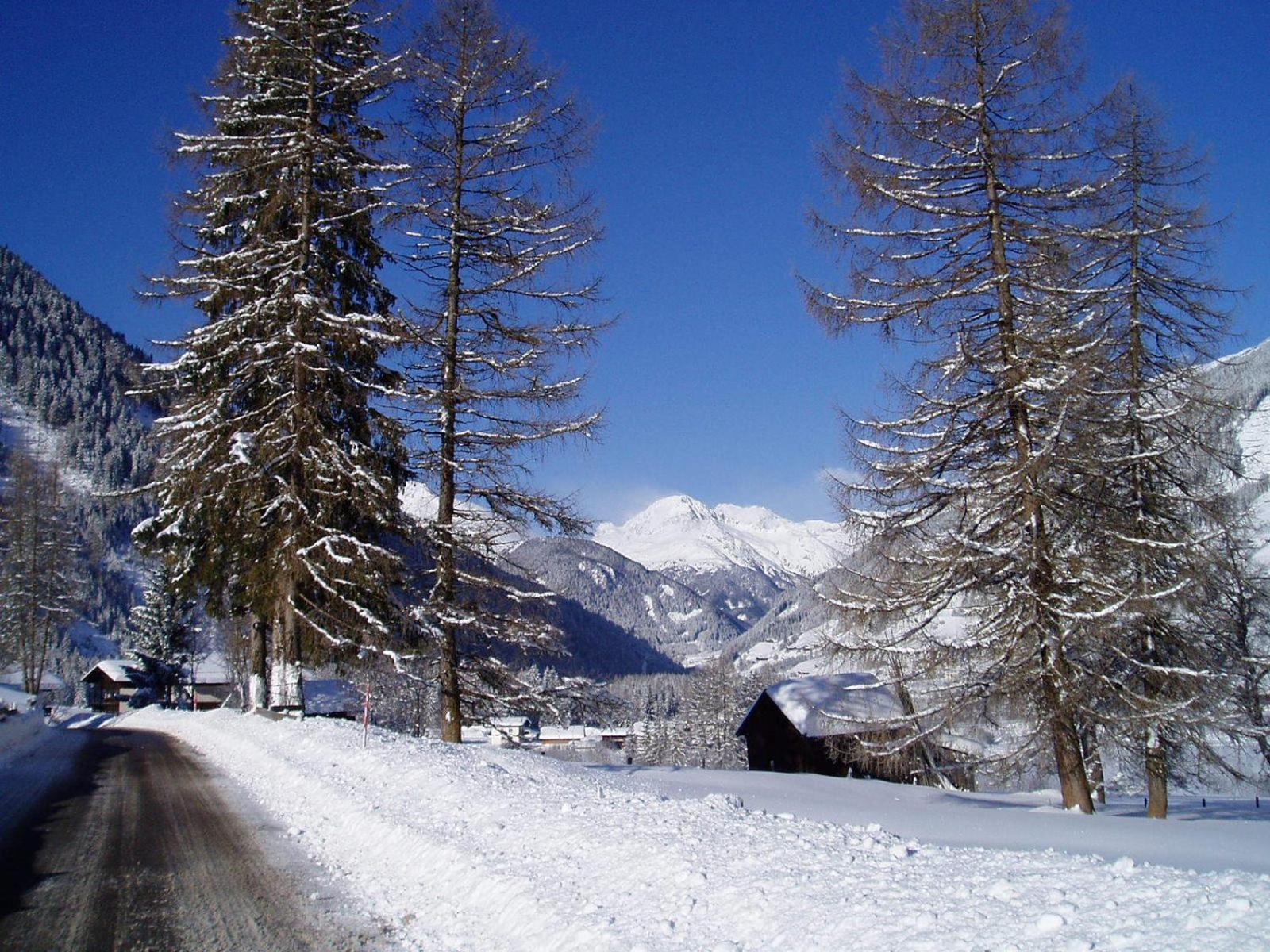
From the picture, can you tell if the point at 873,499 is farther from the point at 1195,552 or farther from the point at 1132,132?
the point at 1132,132

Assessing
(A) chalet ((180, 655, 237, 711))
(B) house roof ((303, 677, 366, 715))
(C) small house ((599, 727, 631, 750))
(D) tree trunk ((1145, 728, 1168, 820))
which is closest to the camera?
(D) tree trunk ((1145, 728, 1168, 820))

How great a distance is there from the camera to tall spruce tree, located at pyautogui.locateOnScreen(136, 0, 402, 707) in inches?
648

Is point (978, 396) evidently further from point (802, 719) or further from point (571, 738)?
point (571, 738)

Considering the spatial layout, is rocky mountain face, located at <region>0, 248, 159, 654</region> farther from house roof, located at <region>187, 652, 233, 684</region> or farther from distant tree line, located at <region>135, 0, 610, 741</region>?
distant tree line, located at <region>135, 0, 610, 741</region>

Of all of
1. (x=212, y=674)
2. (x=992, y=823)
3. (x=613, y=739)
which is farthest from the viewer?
(x=613, y=739)

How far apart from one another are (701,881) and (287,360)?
14561 mm

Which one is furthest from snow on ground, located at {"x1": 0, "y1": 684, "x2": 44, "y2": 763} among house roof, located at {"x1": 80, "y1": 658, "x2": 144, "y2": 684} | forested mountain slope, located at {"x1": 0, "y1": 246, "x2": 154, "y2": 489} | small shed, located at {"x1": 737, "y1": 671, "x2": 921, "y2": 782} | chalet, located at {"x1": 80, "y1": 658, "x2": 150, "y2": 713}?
forested mountain slope, located at {"x1": 0, "y1": 246, "x2": 154, "y2": 489}

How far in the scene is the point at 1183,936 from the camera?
376 cm

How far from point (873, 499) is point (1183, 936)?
854 centimetres

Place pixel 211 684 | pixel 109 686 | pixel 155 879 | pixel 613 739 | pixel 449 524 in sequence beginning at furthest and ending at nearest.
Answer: pixel 613 739 → pixel 211 684 → pixel 109 686 → pixel 449 524 → pixel 155 879

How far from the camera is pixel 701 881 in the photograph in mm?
5348

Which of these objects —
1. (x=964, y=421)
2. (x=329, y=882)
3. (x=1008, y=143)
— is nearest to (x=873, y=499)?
(x=964, y=421)

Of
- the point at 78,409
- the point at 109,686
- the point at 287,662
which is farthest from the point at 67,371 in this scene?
the point at 287,662

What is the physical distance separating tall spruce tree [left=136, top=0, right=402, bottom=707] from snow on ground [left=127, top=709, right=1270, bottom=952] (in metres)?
7.40
